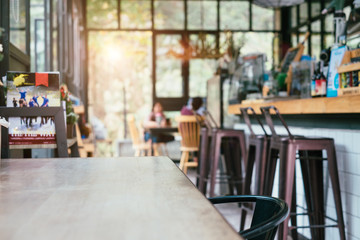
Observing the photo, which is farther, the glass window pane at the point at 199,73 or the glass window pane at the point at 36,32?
the glass window pane at the point at 199,73

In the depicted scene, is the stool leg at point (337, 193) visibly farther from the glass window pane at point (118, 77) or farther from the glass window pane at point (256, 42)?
the glass window pane at point (256, 42)

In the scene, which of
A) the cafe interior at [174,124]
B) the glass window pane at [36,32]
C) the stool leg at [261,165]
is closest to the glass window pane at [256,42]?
the cafe interior at [174,124]

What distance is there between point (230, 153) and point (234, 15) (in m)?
5.46

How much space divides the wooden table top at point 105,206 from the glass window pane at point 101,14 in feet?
26.4

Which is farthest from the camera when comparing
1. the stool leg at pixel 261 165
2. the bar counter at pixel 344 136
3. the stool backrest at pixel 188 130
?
the stool backrest at pixel 188 130

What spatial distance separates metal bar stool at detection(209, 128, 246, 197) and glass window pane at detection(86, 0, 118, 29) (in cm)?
509

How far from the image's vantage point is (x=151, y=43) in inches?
364

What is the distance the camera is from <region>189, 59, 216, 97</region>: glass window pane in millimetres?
9305

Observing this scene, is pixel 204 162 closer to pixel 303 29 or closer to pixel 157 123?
pixel 157 123

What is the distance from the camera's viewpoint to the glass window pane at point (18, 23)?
284cm

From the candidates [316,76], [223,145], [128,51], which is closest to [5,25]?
[316,76]

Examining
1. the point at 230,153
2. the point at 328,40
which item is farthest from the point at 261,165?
the point at 328,40

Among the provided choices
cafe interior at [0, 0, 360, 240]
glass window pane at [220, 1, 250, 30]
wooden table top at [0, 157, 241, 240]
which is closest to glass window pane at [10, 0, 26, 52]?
cafe interior at [0, 0, 360, 240]

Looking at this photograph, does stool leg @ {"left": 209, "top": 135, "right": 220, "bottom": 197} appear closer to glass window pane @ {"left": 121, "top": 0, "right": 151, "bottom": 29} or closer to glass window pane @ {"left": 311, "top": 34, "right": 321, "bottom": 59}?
glass window pane @ {"left": 311, "top": 34, "right": 321, "bottom": 59}
